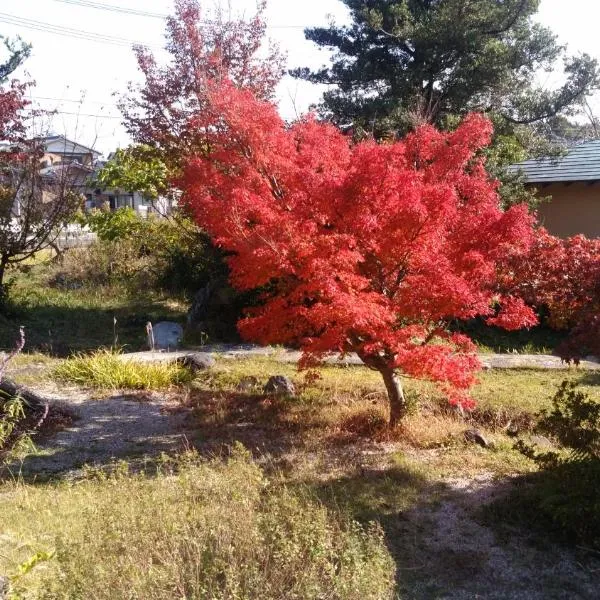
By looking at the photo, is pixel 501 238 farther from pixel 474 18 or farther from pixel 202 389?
pixel 474 18

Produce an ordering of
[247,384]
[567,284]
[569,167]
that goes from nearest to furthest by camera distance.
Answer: [567,284], [247,384], [569,167]

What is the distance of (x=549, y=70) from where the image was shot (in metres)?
13.8

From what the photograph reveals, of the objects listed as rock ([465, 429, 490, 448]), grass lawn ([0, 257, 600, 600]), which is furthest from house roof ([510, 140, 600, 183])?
rock ([465, 429, 490, 448])

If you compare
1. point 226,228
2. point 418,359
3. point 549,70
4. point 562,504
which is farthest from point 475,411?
point 549,70

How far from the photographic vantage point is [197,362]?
9.97 metres

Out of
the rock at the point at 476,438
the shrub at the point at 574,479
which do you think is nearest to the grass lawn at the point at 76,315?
the rock at the point at 476,438

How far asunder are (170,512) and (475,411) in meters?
4.87

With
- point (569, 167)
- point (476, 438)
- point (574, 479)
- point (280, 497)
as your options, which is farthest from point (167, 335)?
point (569, 167)

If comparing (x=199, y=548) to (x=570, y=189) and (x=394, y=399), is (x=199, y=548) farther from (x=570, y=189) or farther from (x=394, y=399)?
(x=570, y=189)

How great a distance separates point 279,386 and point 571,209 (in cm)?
1230

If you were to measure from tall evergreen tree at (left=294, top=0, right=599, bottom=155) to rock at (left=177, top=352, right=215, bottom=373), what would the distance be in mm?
5240

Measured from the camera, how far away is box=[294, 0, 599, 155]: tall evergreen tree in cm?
1258

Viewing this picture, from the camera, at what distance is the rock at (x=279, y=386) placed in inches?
342

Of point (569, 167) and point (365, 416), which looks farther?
point (569, 167)
